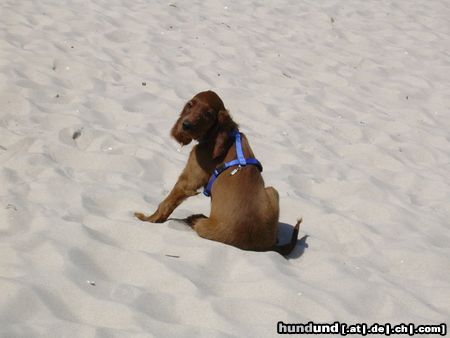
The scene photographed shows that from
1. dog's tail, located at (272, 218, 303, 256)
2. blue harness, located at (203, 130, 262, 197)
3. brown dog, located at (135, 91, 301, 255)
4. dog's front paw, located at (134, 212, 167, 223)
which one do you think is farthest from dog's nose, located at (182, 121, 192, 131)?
dog's tail, located at (272, 218, 303, 256)

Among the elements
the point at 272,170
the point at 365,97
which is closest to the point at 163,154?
the point at 272,170

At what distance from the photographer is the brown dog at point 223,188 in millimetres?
3316

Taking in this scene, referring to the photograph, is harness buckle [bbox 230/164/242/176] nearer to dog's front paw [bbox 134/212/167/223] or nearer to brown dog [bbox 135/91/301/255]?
brown dog [bbox 135/91/301/255]

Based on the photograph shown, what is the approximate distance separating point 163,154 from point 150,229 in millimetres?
1465

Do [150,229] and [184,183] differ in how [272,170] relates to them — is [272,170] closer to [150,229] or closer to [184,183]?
[184,183]

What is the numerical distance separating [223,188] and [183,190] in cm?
39

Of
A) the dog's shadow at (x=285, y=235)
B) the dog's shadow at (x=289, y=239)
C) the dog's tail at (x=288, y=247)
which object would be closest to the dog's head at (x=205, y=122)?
the dog's shadow at (x=285, y=235)

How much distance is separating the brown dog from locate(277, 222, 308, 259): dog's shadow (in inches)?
3.2

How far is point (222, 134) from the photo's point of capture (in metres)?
3.55

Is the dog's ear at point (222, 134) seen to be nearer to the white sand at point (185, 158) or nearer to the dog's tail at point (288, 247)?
the white sand at point (185, 158)

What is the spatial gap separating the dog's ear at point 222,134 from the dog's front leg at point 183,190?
170 millimetres

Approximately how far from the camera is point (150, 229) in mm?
3410

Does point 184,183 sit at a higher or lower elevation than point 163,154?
higher

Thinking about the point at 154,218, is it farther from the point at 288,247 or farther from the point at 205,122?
the point at 288,247
